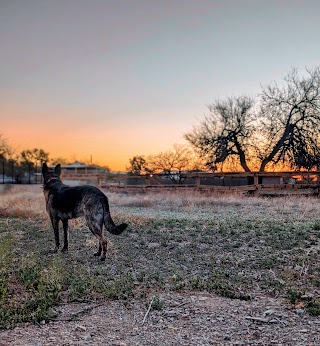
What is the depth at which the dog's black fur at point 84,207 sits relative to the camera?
5496 millimetres

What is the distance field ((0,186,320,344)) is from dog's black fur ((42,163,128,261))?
1.52 ft

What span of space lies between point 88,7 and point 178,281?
30.3 feet

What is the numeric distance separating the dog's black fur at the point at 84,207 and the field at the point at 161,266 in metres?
0.46

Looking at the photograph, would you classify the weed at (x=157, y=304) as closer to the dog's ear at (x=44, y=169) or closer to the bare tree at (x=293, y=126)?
the dog's ear at (x=44, y=169)

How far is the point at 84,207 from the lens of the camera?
5.61 meters

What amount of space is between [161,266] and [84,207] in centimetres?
160

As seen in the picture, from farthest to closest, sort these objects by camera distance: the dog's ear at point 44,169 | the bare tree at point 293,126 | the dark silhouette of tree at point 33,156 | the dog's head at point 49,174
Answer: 1. the dark silhouette of tree at point 33,156
2. the bare tree at point 293,126
3. the dog's ear at point 44,169
4. the dog's head at point 49,174

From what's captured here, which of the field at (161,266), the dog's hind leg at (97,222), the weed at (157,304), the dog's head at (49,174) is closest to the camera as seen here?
the weed at (157,304)

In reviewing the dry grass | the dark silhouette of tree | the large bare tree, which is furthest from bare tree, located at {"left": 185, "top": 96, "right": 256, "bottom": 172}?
the dark silhouette of tree

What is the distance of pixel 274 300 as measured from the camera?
3.89 metres

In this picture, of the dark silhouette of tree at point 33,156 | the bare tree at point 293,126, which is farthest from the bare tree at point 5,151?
the bare tree at point 293,126

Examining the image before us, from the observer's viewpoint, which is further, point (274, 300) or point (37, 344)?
point (274, 300)

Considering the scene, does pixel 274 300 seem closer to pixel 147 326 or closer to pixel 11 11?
pixel 147 326

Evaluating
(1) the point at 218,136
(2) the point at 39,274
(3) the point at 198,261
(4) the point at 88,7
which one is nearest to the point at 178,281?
(3) the point at 198,261
